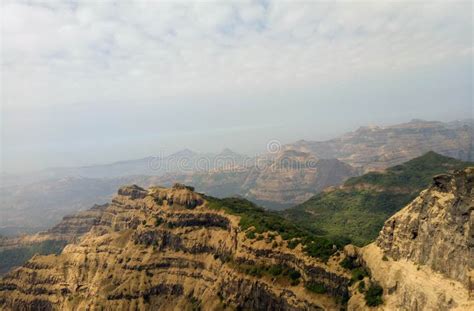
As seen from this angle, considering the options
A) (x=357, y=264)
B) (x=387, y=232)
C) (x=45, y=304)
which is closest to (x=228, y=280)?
(x=357, y=264)

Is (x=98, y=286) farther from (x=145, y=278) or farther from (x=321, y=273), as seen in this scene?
(x=321, y=273)

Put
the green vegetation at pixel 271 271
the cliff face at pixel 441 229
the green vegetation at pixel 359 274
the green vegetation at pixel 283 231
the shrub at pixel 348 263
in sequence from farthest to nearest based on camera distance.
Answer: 1. the green vegetation at pixel 271 271
2. the green vegetation at pixel 283 231
3. the shrub at pixel 348 263
4. the green vegetation at pixel 359 274
5. the cliff face at pixel 441 229

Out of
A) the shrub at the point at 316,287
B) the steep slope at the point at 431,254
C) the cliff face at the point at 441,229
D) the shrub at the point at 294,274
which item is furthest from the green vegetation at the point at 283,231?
the cliff face at the point at 441,229

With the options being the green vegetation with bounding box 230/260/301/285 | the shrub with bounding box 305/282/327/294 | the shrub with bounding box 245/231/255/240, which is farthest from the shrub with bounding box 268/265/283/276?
the shrub with bounding box 245/231/255/240

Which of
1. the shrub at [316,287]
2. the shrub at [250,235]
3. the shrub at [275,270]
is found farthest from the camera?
the shrub at [250,235]

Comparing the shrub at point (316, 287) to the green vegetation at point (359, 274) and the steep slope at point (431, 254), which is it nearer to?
the green vegetation at point (359, 274)

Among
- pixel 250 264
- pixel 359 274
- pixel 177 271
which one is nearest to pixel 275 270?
pixel 250 264
